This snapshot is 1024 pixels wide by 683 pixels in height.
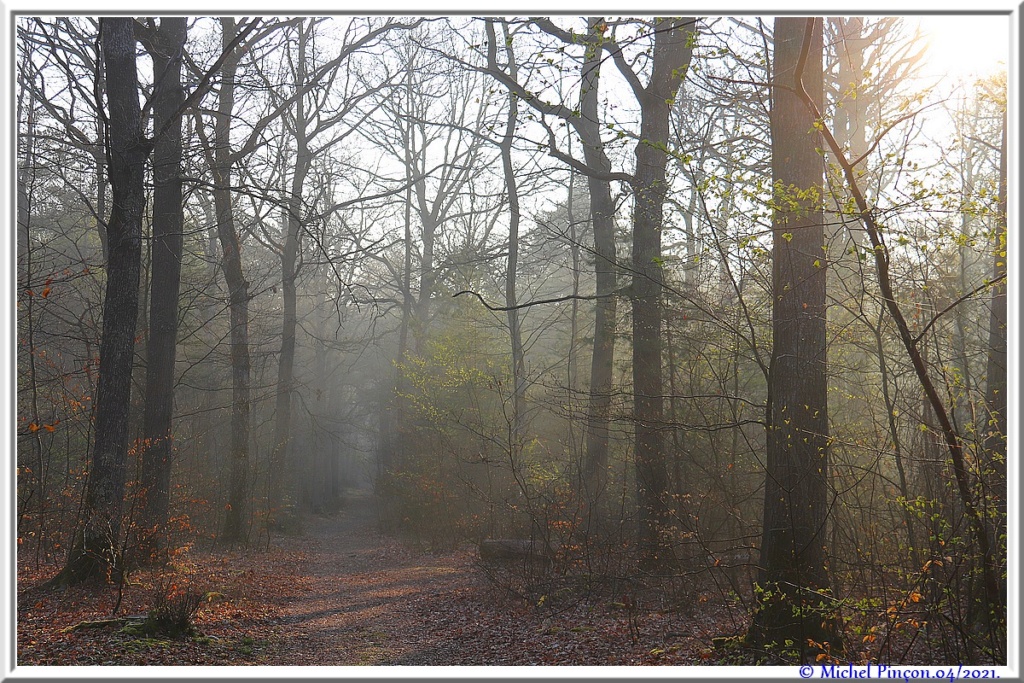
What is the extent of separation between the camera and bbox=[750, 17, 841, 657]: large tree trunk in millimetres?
5582

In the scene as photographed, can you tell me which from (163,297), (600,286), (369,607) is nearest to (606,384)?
(600,286)

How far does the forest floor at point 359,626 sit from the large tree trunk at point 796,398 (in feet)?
1.72

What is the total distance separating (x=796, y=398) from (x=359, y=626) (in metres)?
5.19

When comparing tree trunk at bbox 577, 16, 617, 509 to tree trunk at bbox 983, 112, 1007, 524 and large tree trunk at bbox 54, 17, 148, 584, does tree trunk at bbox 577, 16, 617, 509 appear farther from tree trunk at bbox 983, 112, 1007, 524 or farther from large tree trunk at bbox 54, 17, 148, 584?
large tree trunk at bbox 54, 17, 148, 584

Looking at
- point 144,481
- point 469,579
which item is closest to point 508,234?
point 469,579

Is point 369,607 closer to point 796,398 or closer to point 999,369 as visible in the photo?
point 796,398

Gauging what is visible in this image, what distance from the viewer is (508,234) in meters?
16.1

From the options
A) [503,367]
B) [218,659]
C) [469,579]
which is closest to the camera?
[218,659]

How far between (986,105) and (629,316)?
4946 mm

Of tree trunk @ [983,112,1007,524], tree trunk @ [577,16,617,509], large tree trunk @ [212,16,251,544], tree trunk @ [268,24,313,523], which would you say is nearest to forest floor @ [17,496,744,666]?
tree trunk @ [983,112,1007,524]

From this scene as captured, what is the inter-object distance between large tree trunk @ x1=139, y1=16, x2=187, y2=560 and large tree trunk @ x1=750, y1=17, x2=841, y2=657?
7488 millimetres

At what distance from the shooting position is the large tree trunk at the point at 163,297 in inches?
385

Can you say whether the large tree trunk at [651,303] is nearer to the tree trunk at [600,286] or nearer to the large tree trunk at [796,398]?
the tree trunk at [600,286]

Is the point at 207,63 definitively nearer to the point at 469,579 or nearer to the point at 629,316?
the point at 629,316
